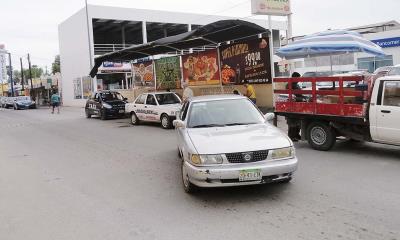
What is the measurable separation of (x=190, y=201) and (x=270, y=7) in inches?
1016

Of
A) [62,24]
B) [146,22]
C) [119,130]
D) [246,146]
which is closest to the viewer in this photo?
[246,146]

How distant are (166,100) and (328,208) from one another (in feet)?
38.3

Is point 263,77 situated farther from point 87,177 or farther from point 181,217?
point 181,217

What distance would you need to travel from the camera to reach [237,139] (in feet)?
19.5

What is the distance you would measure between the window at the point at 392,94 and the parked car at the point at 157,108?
852cm

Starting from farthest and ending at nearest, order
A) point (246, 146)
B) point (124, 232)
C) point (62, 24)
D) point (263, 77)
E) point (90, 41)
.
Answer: point (62, 24) → point (90, 41) → point (263, 77) → point (246, 146) → point (124, 232)

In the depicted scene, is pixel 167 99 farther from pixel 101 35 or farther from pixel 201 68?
pixel 101 35

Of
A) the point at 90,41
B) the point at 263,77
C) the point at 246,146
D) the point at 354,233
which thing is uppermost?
the point at 90,41

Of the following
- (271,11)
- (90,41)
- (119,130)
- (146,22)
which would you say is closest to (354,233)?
(119,130)

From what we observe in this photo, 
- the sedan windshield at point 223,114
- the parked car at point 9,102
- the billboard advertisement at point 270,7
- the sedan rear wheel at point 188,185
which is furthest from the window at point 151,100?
the parked car at point 9,102

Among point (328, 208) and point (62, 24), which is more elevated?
point (62, 24)

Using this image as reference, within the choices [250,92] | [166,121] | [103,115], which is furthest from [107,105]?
[250,92]

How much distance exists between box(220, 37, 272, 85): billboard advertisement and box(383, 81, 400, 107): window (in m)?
8.60

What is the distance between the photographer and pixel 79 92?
4047 centimetres
